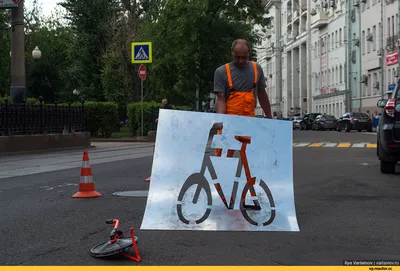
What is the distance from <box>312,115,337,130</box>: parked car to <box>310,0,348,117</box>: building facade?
34.4 ft

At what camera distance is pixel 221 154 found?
688 centimetres

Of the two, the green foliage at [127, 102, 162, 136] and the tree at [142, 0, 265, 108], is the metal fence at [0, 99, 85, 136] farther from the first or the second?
the tree at [142, 0, 265, 108]

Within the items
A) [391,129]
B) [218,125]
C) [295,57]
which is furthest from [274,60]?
[218,125]

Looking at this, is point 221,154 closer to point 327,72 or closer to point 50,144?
point 50,144

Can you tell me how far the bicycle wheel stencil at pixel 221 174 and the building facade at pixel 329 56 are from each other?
2432 inches

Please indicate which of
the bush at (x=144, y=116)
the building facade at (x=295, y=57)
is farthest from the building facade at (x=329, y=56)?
the bush at (x=144, y=116)

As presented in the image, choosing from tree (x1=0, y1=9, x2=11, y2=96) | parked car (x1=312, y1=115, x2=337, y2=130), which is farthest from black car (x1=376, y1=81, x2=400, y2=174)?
parked car (x1=312, y1=115, x2=337, y2=130)

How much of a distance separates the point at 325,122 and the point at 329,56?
2068 centimetres

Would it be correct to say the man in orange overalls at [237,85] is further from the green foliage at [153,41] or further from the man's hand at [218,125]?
the green foliage at [153,41]

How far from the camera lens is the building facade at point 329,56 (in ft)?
229

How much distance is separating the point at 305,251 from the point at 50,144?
59.9 feet

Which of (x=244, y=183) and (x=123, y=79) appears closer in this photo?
(x=244, y=183)
